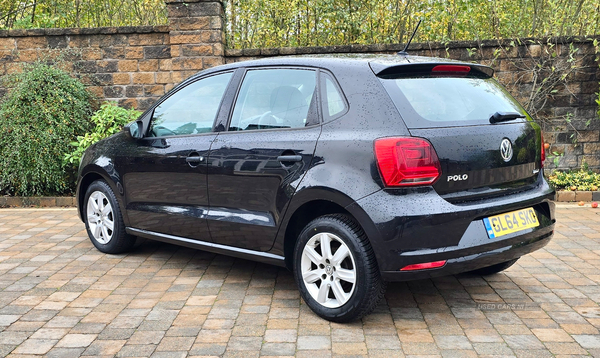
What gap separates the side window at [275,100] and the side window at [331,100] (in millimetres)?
92

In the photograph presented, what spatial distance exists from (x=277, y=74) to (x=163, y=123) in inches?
49.2

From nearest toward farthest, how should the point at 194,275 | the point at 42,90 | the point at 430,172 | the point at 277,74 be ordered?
the point at 430,172
the point at 277,74
the point at 194,275
the point at 42,90

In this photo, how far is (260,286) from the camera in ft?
15.0

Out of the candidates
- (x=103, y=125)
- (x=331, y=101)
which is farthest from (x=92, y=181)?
(x=331, y=101)

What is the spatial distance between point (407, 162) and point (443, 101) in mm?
602

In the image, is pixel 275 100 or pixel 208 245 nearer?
pixel 275 100

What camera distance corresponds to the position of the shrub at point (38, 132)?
26.5 ft

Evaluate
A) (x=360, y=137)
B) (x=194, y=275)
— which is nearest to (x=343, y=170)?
(x=360, y=137)

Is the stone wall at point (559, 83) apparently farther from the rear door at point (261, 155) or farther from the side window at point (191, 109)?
the rear door at point (261, 155)

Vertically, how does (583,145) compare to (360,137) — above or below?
below

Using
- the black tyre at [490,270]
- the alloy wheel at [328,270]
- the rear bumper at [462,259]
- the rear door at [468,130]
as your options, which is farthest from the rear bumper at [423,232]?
the black tyre at [490,270]

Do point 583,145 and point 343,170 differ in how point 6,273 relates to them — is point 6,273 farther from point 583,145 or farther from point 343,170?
point 583,145

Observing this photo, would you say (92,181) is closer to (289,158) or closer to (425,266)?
(289,158)

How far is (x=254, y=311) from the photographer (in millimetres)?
4016
